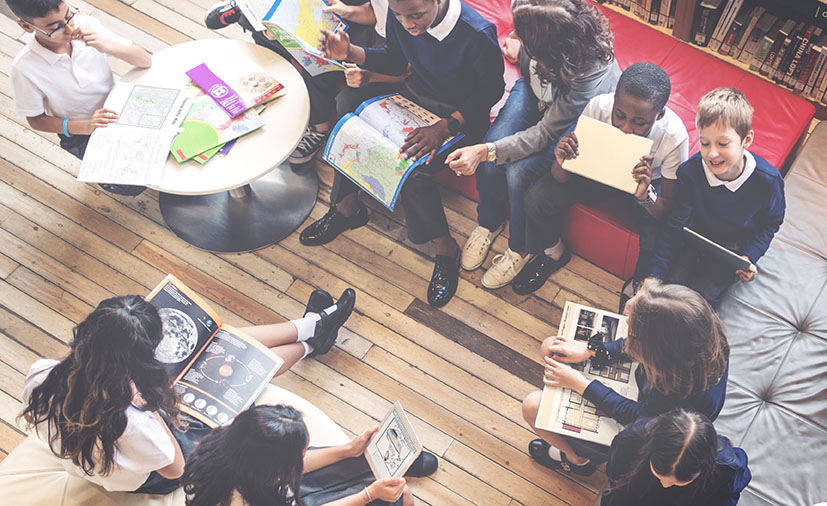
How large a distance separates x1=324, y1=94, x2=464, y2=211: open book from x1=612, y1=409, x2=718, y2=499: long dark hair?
1.25 m

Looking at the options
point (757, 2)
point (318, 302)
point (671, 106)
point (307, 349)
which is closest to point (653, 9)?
point (757, 2)

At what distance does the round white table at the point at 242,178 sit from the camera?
8.22ft

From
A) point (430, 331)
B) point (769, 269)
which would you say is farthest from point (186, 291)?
point (769, 269)

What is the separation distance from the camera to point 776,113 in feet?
9.11

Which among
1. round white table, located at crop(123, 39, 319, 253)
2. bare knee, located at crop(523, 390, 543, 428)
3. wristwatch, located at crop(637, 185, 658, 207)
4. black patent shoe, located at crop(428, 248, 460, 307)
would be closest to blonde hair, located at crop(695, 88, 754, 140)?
wristwatch, located at crop(637, 185, 658, 207)

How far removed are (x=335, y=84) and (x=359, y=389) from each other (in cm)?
132

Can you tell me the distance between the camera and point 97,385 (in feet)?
5.64

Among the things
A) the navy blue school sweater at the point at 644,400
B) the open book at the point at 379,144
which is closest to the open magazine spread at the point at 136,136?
the open book at the point at 379,144

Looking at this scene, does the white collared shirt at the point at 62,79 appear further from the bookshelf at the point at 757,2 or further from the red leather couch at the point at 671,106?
the bookshelf at the point at 757,2

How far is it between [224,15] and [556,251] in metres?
1.68

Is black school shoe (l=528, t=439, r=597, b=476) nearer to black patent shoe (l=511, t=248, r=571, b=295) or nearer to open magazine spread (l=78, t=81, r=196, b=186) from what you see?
black patent shoe (l=511, t=248, r=571, b=295)

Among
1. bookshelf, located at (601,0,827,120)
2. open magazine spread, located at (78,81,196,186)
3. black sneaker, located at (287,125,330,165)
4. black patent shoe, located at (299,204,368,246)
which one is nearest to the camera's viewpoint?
open magazine spread, located at (78,81,196,186)

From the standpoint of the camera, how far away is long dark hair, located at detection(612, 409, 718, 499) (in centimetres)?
171

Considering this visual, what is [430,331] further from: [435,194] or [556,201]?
[556,201]
